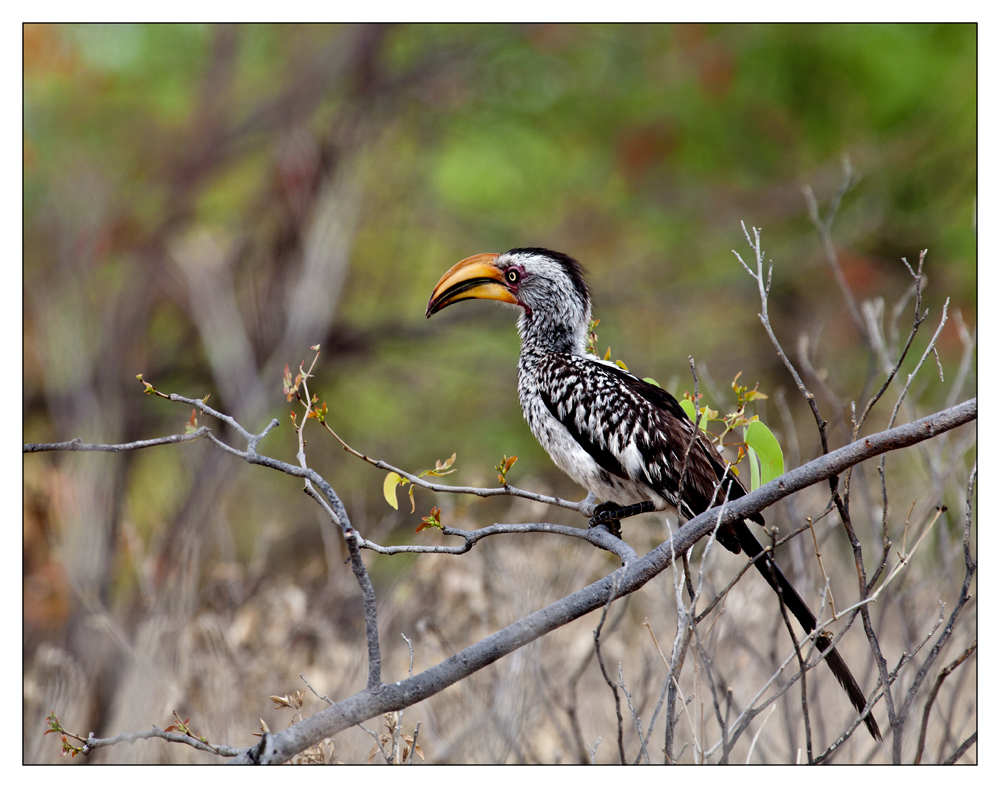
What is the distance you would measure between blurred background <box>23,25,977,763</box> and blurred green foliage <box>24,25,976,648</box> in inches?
0.9

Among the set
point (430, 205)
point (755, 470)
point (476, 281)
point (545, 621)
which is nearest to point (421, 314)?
point (430, 205)

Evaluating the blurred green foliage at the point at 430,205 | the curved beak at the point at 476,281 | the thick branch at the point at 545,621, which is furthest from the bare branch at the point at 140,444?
the blurred green foliage at the point at 430,205

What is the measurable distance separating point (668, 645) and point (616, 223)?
12.1 feet

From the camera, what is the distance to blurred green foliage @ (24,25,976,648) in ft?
12.3

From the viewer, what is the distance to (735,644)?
2514 mm

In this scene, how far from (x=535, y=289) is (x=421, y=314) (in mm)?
3167

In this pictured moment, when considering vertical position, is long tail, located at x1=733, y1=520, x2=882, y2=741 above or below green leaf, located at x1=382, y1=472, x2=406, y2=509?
below

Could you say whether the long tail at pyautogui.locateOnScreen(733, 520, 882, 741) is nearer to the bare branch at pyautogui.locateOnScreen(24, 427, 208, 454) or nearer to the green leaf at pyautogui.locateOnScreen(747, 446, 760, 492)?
the green leaf at pyautogui.locateOnScreen(747, 446, 760, 492)

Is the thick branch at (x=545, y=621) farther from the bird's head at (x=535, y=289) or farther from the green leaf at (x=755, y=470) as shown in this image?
the bird's head at (x=535, y=289)

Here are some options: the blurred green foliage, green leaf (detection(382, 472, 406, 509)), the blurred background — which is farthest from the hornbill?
the blurred green foliage

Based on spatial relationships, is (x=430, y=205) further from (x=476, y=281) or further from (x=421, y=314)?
(x=476, y=281)

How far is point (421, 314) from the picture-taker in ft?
18.2

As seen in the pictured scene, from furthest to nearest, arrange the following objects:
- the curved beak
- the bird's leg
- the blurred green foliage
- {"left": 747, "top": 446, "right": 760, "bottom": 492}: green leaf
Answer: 1. the blurred green foliage
2. the curved beak
3. the bird's leg
4. {"left": 747, "top": 446, "right": 760, "bottom": 492}: green leaf

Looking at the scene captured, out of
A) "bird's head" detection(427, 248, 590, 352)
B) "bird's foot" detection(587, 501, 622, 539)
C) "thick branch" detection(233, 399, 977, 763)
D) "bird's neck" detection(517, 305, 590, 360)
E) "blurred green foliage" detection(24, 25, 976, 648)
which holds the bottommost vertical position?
"thick branch" detection(233, 399, 977, 763)
